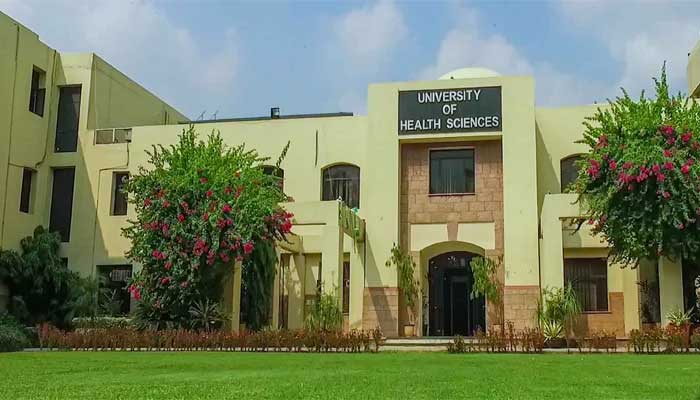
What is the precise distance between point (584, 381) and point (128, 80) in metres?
22.9

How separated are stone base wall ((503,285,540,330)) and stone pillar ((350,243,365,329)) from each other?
4068 mm

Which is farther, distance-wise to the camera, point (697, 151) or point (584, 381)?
point (697, 151)

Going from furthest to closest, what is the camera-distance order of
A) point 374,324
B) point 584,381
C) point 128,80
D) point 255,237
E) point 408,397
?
point 128,80 < point 374,324 < point 255,237 < point 584,381 < point 408,397

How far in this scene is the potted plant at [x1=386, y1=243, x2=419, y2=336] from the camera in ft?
75.9

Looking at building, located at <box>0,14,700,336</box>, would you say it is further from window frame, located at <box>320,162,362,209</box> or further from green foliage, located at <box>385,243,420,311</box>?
green foliage, located at <box>385,243,420,311</box>

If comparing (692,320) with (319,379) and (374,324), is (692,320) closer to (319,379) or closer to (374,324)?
(374,324)

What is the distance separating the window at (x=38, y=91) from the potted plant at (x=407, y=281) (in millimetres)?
12493

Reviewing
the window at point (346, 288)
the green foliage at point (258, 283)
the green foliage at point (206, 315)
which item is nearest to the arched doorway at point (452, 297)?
the window at point (346, 288)

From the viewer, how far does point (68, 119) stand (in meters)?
26.8

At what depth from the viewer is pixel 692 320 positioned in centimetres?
1952

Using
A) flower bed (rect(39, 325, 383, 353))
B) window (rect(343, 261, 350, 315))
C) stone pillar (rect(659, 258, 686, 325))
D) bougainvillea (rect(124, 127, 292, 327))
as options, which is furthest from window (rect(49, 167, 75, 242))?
stone pillar (rect(659, 258, 686, 325))

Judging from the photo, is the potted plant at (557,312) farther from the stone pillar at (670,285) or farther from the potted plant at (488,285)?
the stone pillar at (670,285)

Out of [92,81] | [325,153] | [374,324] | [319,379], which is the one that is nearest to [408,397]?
[319,379]

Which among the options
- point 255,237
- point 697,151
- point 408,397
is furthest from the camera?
point 255,237
